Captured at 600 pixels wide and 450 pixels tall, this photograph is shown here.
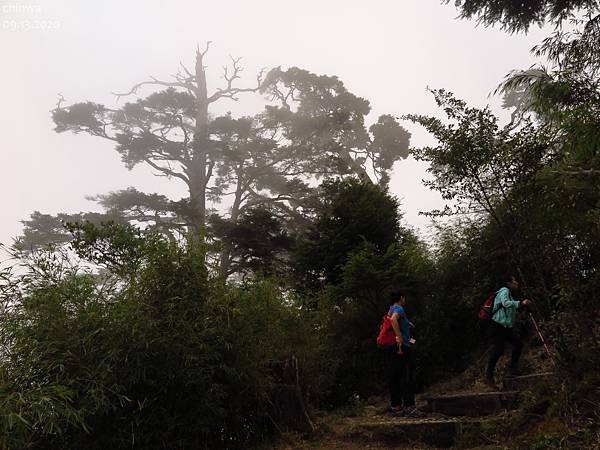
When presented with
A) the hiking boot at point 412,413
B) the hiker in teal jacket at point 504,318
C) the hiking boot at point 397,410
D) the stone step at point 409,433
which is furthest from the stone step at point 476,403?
the hiker in teal jacket at point 504,318

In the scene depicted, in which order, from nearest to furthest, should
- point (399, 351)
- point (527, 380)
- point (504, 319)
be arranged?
point (399, 351), point (527, 380), point (504, 319)

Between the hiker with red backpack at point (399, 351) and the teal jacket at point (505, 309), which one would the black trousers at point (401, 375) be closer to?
the hiker with red backpack at point (399, 351)

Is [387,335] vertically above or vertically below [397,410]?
above

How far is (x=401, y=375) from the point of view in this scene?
20.0ft

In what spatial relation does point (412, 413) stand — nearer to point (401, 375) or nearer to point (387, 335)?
point (401, 375)

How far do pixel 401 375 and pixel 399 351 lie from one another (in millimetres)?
469

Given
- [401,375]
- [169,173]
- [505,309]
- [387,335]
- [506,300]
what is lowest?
[401,375]

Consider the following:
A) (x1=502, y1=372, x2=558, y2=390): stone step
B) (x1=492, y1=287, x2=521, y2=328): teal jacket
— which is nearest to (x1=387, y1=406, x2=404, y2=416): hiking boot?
(x1=502, y1=372, x2=558, y2=390): stone step

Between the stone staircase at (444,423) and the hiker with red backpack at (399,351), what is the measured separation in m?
0.21

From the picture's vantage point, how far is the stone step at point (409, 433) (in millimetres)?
5113

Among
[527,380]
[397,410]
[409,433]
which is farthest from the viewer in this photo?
[397,410]

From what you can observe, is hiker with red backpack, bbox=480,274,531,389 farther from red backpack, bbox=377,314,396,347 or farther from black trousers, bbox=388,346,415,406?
red backpack, bbox=377,314,396,347

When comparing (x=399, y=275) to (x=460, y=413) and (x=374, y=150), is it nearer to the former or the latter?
(x=460, y=413)

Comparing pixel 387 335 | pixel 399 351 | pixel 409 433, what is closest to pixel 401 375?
pixel 399 351
